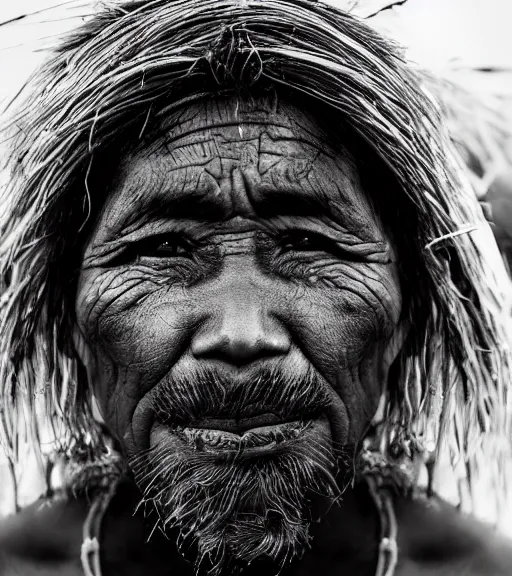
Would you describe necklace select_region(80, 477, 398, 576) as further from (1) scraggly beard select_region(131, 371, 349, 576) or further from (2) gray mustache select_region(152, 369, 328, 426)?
(2) gray mustache select_region(152, 369, 328, 426)

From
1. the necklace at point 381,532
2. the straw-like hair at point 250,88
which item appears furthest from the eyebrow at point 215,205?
the necklace at point 381,532

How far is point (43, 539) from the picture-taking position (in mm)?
2520

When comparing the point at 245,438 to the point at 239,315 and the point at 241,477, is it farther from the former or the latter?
the point at 239,315

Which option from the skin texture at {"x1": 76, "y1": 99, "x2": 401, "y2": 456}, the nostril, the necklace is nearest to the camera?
the nostril

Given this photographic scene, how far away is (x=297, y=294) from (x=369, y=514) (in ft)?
2.73

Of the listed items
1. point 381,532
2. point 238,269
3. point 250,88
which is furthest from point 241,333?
point 381,532

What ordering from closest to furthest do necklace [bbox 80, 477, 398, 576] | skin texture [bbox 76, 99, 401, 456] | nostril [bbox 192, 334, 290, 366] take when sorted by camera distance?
nostril [bbox 192, 334, 290, 366] < skin texture [bbox 76, 99, 401, 456] < necklace [bbox 80, 477, 398, 576]

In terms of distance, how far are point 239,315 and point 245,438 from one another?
0.22 meters

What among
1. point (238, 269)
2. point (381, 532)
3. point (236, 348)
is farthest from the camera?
point (381, 532)

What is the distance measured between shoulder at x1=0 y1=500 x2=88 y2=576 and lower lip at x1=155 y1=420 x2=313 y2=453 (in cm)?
80

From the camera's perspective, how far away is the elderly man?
6.00ft

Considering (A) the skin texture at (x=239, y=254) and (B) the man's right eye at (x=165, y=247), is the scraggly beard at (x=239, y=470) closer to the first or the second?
(A) the skin texture at (x=239, y=254)

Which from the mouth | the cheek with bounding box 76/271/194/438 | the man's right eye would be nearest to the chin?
the mouth

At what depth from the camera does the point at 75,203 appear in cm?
203
